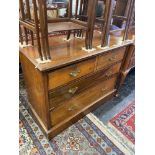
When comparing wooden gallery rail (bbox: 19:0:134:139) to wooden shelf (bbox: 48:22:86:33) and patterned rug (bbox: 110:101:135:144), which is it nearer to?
wooden shelf (bbox: 48:22:86:33)

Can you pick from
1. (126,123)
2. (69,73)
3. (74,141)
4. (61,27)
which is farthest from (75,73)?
(126,123)

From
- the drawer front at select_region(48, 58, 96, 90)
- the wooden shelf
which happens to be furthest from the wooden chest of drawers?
the wooden shelf

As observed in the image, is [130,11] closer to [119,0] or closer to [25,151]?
[119,0]

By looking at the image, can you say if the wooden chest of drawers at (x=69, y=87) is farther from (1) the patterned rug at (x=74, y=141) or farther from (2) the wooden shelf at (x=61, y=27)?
(2) the wooden shelf at (x=61, y=27)

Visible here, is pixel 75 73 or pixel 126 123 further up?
pixel 75 73

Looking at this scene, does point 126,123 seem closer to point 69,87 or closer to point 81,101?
point 81,101

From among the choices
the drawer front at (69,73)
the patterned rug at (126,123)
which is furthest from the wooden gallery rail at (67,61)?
the patterned rug at (126,123)

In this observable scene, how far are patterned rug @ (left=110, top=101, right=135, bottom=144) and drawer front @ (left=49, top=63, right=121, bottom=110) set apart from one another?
52cm

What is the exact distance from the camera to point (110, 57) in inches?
55.2

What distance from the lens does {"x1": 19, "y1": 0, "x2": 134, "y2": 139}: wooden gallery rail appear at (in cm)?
97

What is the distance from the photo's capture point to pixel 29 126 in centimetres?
145

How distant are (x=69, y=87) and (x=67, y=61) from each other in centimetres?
26
